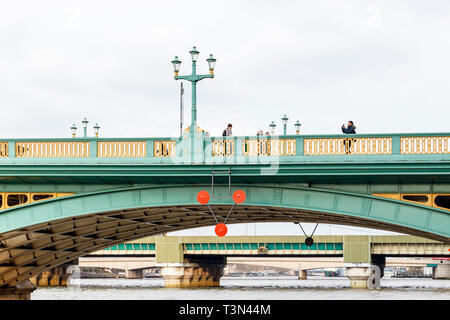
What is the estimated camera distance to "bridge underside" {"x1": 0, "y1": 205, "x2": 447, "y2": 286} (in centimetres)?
4203

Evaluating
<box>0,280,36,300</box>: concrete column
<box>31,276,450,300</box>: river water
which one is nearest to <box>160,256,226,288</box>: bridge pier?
<box>31,276,450,300</box>: river water

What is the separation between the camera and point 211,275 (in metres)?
108

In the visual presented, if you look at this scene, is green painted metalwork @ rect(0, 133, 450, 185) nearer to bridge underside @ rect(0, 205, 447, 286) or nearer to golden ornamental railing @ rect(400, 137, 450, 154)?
golden ornamental railing @ rect(400, 137, 450, 154)

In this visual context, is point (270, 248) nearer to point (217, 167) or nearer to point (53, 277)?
point (53, 277)

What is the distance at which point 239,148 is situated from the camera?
31.9 m

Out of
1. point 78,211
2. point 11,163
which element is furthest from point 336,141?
point 11,163

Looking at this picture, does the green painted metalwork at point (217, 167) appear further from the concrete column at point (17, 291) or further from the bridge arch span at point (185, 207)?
the concrete column at point (17, 291)

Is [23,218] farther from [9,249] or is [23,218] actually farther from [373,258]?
[373,258]

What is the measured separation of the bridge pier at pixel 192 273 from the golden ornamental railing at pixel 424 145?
7087cm

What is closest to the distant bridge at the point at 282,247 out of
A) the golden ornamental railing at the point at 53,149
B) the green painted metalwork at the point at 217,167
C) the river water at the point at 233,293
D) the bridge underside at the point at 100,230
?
the river water at the point at 233,293

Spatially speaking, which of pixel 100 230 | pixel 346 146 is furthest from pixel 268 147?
pixel 100 230

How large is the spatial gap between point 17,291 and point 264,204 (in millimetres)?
25164

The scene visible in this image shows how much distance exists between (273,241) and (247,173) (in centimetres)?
6719

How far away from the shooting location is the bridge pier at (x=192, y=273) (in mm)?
98875
